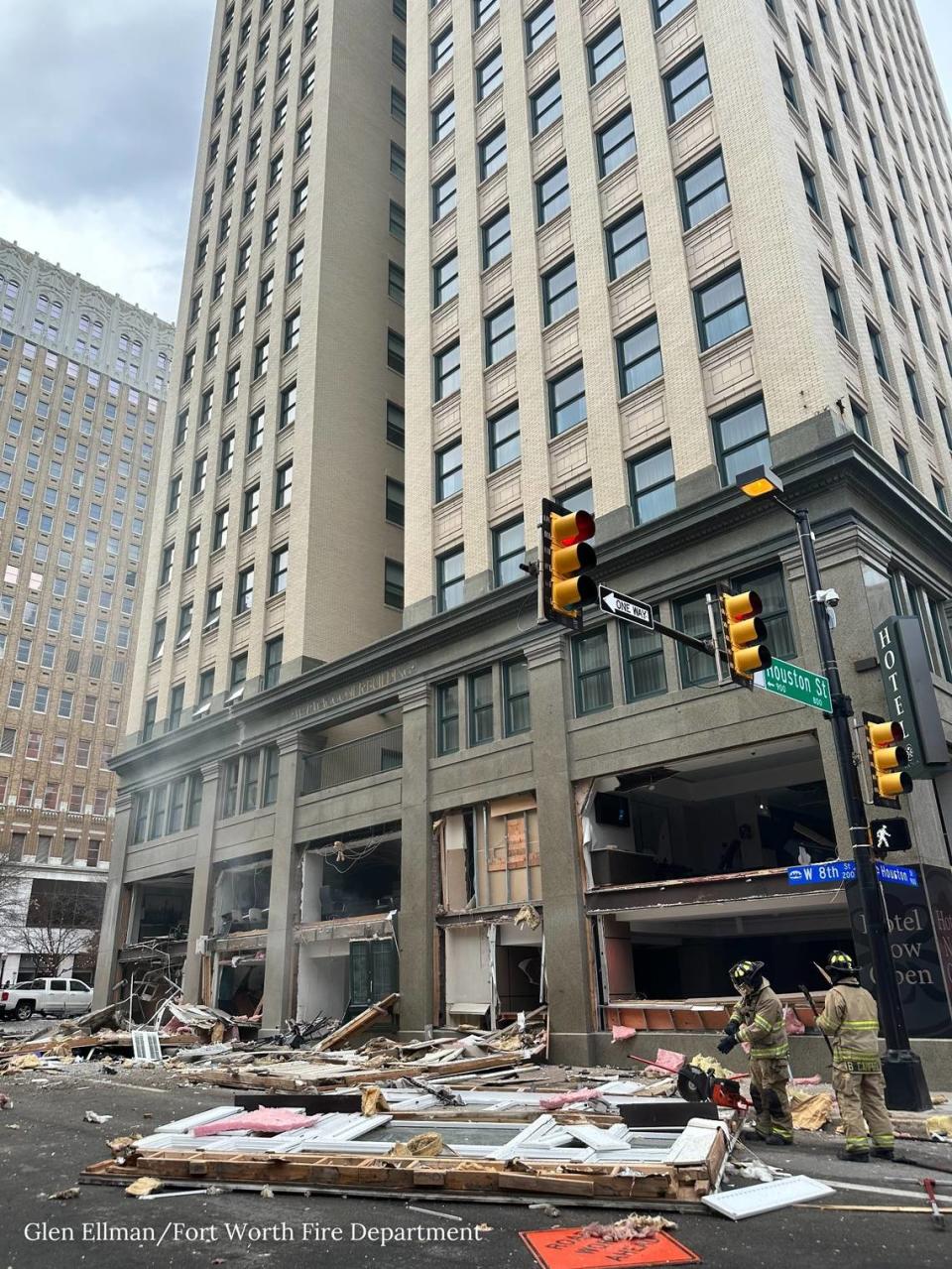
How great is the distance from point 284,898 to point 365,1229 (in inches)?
814

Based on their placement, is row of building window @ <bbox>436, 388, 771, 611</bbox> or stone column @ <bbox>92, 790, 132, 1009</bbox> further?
stone column @ <bbox>92, 790, 132, 1009</bbox>

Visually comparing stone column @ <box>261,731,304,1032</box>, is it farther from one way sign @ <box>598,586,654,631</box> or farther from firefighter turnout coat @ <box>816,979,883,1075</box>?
firefighter turnout coat @ <box>816,979,883,1075</box>

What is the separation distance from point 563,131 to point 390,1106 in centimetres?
2494

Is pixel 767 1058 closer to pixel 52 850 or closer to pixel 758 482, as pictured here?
pixel 758 482

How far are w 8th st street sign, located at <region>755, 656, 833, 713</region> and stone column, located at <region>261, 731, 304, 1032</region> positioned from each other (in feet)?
60.7

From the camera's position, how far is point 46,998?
40.7 m

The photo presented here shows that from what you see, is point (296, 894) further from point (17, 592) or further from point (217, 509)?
point (17, 592)

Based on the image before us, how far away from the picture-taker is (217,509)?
36406 mm

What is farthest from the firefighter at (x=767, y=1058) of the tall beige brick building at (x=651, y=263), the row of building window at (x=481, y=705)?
the tall beige brick building at (x=651, y=263)

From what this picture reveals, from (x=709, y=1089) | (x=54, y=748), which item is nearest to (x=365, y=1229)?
(x=709, y=1089)

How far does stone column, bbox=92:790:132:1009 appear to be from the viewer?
3356 cm

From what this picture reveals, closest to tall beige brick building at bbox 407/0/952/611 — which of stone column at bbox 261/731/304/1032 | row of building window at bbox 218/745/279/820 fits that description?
stone column at bbox 261/731/304/1032

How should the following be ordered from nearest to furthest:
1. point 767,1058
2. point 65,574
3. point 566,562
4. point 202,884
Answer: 1. point 566,562
2. point 767,1058
3. point 202,884
4. point 65,574

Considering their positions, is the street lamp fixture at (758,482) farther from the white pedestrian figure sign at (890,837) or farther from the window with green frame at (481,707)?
the window with green frame at (481,707)
